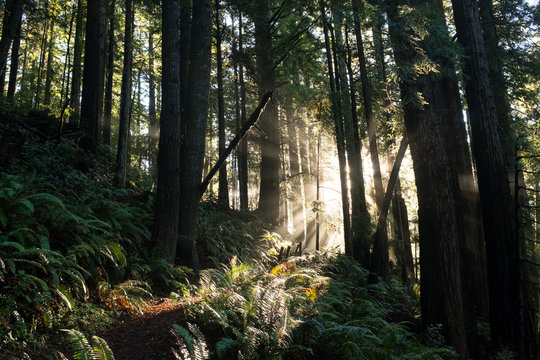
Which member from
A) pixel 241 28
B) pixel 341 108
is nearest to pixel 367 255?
pixel 341 108

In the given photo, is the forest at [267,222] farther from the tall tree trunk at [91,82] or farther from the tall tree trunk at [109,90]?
the tall tree trunk at [109,90]

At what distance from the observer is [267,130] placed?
15.3m

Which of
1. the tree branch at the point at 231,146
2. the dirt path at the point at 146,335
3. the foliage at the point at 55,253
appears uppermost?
the tree branch at the point at 231,146

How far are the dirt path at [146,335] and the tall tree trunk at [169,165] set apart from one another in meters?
2.36

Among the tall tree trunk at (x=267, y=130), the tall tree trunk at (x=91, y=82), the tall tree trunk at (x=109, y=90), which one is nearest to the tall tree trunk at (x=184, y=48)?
the tall tree trunk at (x=91, y=82)

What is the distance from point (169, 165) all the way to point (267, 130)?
8359 millimetres

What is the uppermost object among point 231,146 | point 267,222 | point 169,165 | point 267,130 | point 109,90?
point 109,90

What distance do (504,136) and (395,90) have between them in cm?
527

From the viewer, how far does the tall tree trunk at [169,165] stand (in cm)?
730

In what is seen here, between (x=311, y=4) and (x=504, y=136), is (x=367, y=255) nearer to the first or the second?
(x=504, y=136)

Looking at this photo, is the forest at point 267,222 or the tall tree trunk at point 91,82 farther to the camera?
the tall tree trunk at point 91,82

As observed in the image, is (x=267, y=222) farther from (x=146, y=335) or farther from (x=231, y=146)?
(x=146, y=335)

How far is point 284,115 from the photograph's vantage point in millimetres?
20688

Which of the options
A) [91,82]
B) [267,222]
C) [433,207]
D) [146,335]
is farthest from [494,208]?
[91,82]
